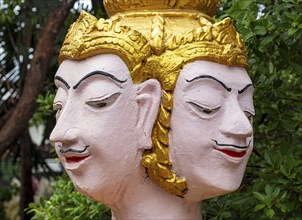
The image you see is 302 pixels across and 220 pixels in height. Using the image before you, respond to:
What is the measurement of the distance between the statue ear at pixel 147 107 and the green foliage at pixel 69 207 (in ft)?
3.01

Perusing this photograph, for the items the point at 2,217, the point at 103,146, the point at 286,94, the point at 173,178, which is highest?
the point at 103,146

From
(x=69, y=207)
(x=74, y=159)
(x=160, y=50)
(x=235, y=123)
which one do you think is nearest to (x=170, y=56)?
(x=160, y=50)

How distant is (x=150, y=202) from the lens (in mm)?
2527

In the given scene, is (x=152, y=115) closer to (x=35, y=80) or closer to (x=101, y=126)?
(x=101, y=126)

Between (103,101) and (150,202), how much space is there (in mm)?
416

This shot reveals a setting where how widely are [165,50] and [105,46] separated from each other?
8.5 inches

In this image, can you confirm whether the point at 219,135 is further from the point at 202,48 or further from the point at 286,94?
the point at 286,94

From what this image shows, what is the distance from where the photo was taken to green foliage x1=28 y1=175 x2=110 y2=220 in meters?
3.35

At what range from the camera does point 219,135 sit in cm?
245

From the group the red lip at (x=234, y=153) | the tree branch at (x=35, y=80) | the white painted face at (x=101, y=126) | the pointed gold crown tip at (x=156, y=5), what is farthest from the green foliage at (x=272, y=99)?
the tree branch at (x=35, y=80)

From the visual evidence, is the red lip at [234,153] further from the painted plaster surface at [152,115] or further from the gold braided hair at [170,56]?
the gold braided hair at [170,56]

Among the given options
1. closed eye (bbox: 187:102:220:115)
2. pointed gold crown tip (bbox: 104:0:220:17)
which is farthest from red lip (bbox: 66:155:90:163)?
pointed gold crown tip (bbox: 104:0:220:17)

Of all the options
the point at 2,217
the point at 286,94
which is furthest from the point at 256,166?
the point at 2,217

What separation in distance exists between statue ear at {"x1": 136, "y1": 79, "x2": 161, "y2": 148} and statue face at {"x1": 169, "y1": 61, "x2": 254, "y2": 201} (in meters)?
0.07
